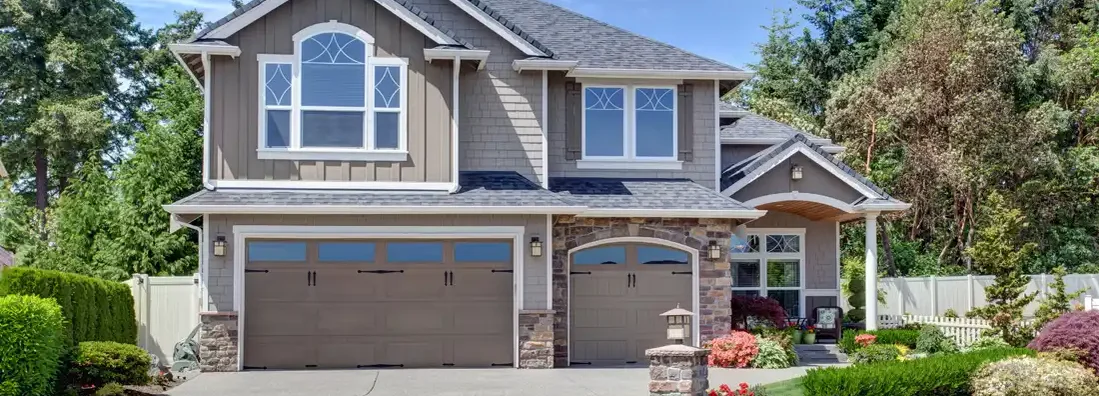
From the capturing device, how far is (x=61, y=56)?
35.4 meters

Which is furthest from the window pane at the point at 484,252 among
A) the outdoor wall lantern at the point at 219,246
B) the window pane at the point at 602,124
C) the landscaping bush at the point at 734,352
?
the landscaping bush at the point at 734,352

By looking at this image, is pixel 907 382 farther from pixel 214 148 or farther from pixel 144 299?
pixel 144 299

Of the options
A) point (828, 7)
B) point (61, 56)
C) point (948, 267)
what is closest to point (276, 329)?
point (61, 56)

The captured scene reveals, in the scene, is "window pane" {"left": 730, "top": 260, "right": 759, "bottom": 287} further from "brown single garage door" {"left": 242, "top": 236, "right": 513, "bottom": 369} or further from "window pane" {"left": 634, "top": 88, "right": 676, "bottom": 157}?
"brown single garage door" {"left": 242, "top": 236, "right": 513, "bottom": 369}

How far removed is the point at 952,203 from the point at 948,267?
1924mm

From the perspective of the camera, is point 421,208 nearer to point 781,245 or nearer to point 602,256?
point 602,256

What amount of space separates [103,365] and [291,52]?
615 centimetres

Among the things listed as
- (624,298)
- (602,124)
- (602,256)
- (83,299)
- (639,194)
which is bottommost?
(624,298)

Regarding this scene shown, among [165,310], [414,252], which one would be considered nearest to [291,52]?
[414,252]

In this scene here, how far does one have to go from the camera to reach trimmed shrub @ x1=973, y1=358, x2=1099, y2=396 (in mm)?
14359

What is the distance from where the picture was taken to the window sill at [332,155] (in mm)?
18078

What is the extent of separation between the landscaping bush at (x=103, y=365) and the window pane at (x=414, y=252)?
4901 mm

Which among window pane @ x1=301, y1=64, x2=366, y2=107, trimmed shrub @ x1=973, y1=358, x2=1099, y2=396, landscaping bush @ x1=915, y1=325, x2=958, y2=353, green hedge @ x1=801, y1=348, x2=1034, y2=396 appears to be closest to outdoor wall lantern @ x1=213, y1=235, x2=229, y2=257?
window pane @ x1=301, y1=64, x2=366, y2=107

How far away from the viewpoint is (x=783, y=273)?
23656 mm
